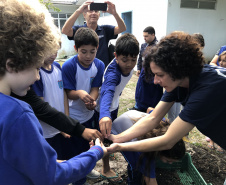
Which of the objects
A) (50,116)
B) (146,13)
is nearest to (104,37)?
(50,116)

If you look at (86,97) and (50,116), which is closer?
(50,116)

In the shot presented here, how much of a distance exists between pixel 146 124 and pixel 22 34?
4.84 feet

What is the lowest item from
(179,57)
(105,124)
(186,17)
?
(105,124)

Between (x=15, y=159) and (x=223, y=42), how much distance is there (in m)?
9.44

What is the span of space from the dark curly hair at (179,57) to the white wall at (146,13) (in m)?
6.21

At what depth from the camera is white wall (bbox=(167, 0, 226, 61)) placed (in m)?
7.07

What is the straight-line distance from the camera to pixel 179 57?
140 centimetres

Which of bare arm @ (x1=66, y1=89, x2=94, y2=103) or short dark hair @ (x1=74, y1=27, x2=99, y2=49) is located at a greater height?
short dark hair @ (x1=74, y1=27, x2=99, y2=49)

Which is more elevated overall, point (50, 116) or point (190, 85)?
point (190, 85)

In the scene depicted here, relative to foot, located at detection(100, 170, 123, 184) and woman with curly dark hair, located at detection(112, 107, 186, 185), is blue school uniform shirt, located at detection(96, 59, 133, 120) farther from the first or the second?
foot, located at detection(100, 170, 123, 184)

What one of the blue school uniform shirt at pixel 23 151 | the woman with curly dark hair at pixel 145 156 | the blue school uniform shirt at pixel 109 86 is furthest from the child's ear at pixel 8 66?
the woman with curly dark hair at pixel 145 156

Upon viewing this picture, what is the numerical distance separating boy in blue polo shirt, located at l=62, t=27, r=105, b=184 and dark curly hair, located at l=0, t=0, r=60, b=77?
1.11 meters

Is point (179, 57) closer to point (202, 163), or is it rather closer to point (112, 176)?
point (112, 176)

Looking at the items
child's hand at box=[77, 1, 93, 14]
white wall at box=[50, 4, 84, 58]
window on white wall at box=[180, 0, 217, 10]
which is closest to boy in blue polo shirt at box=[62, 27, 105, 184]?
child's hand at box=[77, 1, 93, 14]
